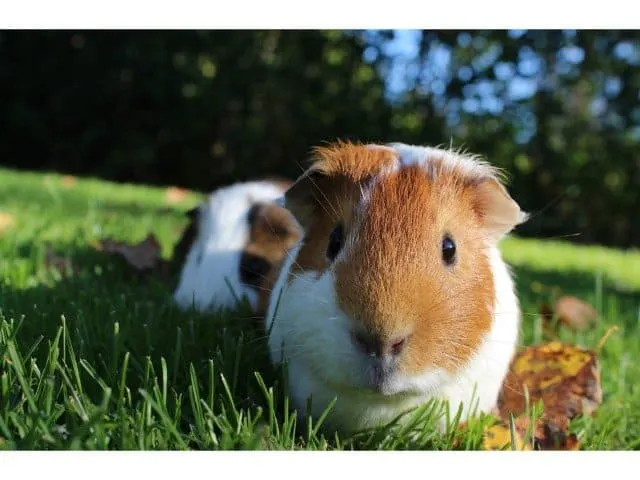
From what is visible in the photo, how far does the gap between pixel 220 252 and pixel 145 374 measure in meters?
1.20

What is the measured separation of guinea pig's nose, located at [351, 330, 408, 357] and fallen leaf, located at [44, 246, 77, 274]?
2164 mm

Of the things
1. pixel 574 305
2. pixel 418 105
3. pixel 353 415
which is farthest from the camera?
pixel 418 105

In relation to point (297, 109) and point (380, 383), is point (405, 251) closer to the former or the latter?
point (380, 383)

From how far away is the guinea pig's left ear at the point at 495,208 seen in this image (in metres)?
1.94

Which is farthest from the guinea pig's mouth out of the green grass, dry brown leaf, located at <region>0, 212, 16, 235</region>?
dry brown leaf, located at <region>0, 212, 16, 235</region>

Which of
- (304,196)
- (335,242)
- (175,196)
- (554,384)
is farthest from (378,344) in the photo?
(175,196)

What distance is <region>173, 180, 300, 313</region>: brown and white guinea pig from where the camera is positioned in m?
2.84

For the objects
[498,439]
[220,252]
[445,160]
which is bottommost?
[498,439]

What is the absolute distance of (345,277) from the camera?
1644 mm

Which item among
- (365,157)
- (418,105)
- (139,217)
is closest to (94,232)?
(139,217)

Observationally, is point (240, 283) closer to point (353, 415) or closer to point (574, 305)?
point (353, 415)

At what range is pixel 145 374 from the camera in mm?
1832

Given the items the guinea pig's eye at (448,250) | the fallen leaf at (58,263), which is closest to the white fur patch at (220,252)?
the fallen leaf at (58,263)

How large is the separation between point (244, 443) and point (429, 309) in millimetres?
516
